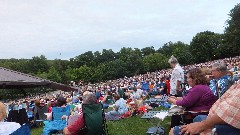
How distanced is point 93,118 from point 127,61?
210 ft

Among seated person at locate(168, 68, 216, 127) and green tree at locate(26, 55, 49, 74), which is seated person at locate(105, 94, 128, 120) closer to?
seated person at locate(168, 68, 216, 127)

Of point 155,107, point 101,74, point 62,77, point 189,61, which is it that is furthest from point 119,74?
point 155,107

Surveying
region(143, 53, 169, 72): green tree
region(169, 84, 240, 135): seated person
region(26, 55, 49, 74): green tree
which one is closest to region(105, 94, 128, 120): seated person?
region(169, 84, 240, 135): seated person

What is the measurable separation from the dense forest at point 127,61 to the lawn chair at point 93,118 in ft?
175

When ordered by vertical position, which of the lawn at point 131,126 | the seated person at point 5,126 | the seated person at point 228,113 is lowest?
the lawn at point 131,126

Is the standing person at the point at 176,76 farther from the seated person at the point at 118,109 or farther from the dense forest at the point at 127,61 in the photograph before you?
the dense forest at the point at 127,61

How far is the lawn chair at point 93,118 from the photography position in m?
5.95

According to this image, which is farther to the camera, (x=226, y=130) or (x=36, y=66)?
(x=36, y=66)

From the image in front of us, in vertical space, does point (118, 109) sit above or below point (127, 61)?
below

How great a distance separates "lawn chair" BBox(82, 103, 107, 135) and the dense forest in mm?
53296

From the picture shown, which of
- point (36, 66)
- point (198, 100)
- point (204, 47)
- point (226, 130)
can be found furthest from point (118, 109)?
point (36, 66)

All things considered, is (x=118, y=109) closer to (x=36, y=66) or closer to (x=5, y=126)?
(x=5, y=126)

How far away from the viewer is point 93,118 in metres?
6.09

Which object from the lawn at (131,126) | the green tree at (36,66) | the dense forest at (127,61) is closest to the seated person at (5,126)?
the lawn at (131,126)
